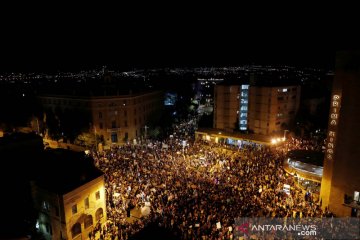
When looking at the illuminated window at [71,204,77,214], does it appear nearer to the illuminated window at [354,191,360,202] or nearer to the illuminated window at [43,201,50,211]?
the illuminated window at [43,201,50,211]

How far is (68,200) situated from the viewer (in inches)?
668

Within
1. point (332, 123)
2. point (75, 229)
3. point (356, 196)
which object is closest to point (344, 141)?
point (332, 123)

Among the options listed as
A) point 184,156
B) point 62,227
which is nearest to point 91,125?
point 184,156

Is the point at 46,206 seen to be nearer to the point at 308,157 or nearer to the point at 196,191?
the point at 196,191

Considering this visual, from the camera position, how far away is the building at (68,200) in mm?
17078

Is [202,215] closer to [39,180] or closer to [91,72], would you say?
[39,180]

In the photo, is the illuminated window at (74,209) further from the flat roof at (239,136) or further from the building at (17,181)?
the flat roof at (239,136)

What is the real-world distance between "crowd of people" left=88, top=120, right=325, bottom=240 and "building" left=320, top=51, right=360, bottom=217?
1.91 metres

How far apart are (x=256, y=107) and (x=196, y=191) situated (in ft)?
81.4

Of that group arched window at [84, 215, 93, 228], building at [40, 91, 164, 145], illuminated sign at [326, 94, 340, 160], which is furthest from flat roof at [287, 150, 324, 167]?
building at [40, 91, 164, 145]

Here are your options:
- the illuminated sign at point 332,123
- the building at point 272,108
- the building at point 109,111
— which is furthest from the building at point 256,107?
the illuminated sign at point 332,123

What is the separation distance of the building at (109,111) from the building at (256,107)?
44.0 ft

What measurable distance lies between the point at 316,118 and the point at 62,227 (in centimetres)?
4211

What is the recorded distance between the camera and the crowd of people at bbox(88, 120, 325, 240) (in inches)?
655
